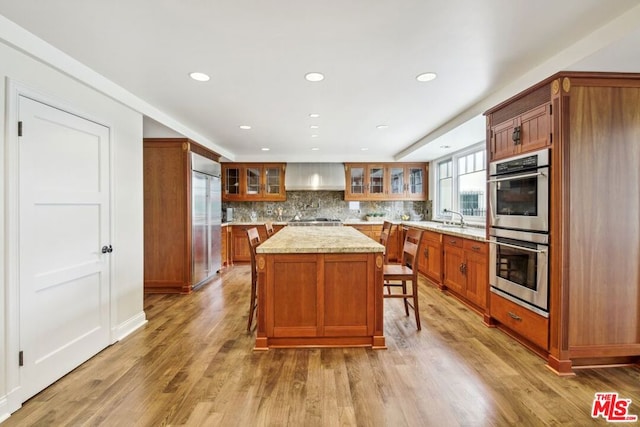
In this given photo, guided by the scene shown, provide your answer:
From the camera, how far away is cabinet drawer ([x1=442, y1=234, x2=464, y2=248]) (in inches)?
144

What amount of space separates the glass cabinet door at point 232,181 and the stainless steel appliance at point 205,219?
1121mm

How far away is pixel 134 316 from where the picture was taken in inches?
117

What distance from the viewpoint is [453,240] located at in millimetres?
3871

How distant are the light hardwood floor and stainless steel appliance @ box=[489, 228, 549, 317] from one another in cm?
44

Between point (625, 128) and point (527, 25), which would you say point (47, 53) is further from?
point (625, 128)

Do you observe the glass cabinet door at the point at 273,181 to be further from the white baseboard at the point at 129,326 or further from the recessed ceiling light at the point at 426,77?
the recessed ceiling light at the point at 426,77

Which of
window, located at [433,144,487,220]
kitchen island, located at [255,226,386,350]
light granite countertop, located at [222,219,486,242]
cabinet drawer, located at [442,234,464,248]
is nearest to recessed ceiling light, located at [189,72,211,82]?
kitchen island, located at [255,226,386,350]

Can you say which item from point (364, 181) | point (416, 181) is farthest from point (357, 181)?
point (416, 181)

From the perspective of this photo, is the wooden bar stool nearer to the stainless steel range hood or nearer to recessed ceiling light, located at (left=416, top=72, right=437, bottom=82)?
recessed ceiling light, located at (left=416, top=72, right=437, bottom=82)

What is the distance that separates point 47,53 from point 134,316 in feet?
7.63

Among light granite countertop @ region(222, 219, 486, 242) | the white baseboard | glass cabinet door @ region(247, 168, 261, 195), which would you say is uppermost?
glass cabinet door @ region(247, 168, 261, 195)

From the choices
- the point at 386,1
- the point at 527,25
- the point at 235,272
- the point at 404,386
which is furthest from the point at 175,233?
the point at 527,25

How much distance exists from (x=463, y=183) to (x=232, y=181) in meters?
4.66

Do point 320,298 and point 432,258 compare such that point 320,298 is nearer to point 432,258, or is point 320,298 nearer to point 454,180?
point 432,258
